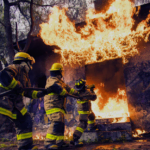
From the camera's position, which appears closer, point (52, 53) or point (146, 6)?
point (146, 6)

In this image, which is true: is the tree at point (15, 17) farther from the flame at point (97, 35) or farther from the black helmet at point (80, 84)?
the black helmet at point (80, 84)

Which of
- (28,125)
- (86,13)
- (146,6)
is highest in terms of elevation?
(86,13)

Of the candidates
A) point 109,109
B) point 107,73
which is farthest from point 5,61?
point 109,109

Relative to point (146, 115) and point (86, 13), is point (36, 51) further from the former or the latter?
point (146, 115)

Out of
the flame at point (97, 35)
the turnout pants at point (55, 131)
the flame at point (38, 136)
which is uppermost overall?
the flame at point (97, 35)

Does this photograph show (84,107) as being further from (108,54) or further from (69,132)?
(108,54)

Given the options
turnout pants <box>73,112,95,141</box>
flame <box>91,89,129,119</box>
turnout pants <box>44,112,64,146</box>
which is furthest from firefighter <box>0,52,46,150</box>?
flame <box>91,89,129,119</box>

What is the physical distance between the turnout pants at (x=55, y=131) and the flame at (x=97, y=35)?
12.1ft

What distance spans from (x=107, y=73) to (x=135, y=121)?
2800 mm

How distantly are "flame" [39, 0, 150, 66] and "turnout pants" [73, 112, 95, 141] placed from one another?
281 cm

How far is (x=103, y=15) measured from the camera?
6477 mm

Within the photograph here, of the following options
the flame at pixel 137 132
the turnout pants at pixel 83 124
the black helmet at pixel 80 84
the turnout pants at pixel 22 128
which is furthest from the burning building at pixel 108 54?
the turnout pants at pixel 22 128

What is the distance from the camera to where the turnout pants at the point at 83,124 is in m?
4.49

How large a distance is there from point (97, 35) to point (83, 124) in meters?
4.06
